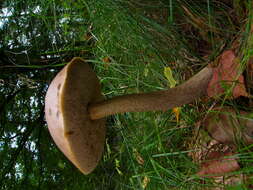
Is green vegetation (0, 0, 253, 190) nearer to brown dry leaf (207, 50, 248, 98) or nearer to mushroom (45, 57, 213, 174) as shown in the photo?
brown dry leaf (207, 50, 248, 98)

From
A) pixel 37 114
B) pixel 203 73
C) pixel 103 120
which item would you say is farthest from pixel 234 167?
pixel 37 114

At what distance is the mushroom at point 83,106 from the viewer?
0.67 metres

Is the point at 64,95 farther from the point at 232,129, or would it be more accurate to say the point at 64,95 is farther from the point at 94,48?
the point at 94,48

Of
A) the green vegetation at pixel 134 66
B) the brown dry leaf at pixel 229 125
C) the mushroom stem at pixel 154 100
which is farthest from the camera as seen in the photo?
the green vegetation at pixel 134 66

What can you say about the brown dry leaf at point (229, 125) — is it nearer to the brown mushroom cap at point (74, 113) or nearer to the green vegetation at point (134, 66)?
the green vegetation at point (134, 66)

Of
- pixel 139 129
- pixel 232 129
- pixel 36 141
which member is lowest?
pixel 36 141

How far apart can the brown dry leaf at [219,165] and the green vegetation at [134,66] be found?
A: 0.09 ft

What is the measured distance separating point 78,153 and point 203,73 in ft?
1.51

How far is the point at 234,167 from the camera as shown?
35.8 inches

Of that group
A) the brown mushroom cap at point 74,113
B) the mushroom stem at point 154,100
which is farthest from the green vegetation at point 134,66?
the brown mushroom cap at point 74,113

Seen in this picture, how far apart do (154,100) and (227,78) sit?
256 mm

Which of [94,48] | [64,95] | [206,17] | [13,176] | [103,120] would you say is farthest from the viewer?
Answer: [13,176]

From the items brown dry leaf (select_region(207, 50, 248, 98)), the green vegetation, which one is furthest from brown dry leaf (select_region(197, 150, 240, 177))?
brown dry leaf (select_region(207, 50, 248, 98))

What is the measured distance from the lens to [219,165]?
3.13 ft
